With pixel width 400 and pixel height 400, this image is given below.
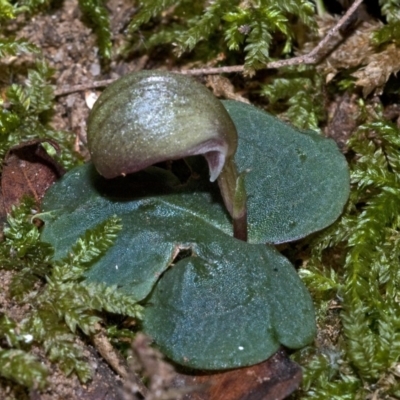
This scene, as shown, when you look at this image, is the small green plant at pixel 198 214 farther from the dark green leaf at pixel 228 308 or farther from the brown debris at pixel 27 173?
the brown debris at pixel 27 173

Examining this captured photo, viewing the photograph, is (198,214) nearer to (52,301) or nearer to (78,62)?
(52,301)

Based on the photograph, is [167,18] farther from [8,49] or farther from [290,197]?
[290,197]

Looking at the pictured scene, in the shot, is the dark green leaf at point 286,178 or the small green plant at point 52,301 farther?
the dark green leaf at point 286,178

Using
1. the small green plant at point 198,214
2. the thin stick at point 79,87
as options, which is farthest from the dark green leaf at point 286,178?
the thin stick at point 79,87

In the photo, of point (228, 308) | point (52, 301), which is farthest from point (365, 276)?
point (52, 301)

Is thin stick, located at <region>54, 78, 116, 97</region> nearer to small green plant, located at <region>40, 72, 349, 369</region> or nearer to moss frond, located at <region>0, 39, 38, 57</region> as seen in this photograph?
moss frond, located at <region>0, 39, 38, 57</region>

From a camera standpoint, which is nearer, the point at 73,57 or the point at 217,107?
the point at 217,107

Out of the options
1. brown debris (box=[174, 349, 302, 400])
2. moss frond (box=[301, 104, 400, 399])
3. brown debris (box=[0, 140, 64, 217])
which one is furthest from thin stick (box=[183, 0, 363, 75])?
brown debris (box=[174, 349, 302, 400])

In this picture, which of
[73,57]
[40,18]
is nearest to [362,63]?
[73,57]
